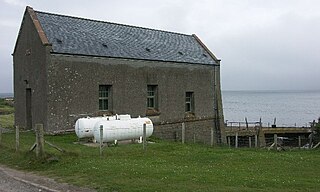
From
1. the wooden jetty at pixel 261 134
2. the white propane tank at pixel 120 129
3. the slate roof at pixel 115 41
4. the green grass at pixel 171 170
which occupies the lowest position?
the wooden jetty at pixel 261 134

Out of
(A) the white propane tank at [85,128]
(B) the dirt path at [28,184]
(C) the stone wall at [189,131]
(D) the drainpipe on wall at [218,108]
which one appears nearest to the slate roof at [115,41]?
(D) the drainpipe on wall at [218,108]

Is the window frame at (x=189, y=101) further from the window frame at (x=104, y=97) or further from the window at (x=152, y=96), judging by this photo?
the window frame at (x=104, y=97)

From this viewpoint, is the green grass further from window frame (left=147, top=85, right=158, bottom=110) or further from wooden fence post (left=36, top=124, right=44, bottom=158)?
window frame (left=147, top=85, right=158, bottom=110)

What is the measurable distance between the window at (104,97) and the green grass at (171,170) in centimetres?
931

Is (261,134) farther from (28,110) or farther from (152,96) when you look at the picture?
(28,110)

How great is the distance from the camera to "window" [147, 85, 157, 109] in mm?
31891

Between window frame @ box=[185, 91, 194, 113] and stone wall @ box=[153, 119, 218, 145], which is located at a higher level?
window frame @ box=[185, 91, 194, 113]

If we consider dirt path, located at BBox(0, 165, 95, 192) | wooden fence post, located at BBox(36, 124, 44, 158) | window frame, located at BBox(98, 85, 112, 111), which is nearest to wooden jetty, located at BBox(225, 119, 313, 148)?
window frame, located at BBox(98, 85, 112, 111)

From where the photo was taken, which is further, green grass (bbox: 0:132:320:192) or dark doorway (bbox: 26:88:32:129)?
dark doorway (bbox: 26:88:32:129)

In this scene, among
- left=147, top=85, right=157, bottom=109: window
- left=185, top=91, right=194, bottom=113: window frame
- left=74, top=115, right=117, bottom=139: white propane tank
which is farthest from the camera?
left=185, top=91, right=194, bottom=113: window frame

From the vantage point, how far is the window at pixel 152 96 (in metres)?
31.9

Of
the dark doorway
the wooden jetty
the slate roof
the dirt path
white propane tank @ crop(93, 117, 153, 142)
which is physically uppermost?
the slate roof

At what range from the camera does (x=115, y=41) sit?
101 feet

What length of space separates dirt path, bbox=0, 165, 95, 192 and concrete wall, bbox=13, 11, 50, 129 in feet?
41.3
